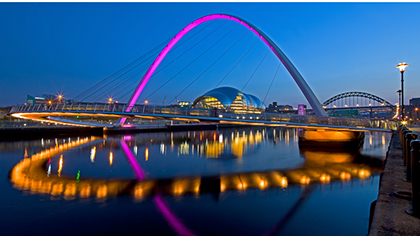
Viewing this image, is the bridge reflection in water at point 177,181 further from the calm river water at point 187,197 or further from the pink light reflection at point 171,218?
the pink light reflection at point 171,218

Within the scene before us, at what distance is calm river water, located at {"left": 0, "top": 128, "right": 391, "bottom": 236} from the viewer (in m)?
8.46

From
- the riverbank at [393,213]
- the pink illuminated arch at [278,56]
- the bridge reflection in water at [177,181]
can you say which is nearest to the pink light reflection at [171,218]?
the bridge reflection in water at [177,181]

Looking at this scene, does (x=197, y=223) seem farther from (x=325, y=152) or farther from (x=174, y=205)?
(x=325, y=152)

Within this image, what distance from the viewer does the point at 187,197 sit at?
452 inches

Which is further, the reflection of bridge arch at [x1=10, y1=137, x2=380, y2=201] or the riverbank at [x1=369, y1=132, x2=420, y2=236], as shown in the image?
the reflection of bridge arch at [x1=10, y1=137, x2=380, y2=201]

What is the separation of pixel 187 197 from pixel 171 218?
240 cm

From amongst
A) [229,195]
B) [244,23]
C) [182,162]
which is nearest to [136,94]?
[244,23]

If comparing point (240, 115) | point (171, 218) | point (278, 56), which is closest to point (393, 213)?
point (171, 218)

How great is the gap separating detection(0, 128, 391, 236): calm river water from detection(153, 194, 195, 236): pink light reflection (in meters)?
0.03

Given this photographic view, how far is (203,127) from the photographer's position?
69.6m

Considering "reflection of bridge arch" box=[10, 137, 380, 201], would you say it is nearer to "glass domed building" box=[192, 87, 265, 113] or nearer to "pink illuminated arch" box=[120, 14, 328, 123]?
"pink illuminated arch" box=[120, 14, 328, 123]

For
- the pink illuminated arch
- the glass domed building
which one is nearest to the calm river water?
the pink illuminated arch

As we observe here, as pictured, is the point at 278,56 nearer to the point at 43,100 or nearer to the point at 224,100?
the point at 224,100

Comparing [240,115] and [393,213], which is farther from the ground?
[240,115]
